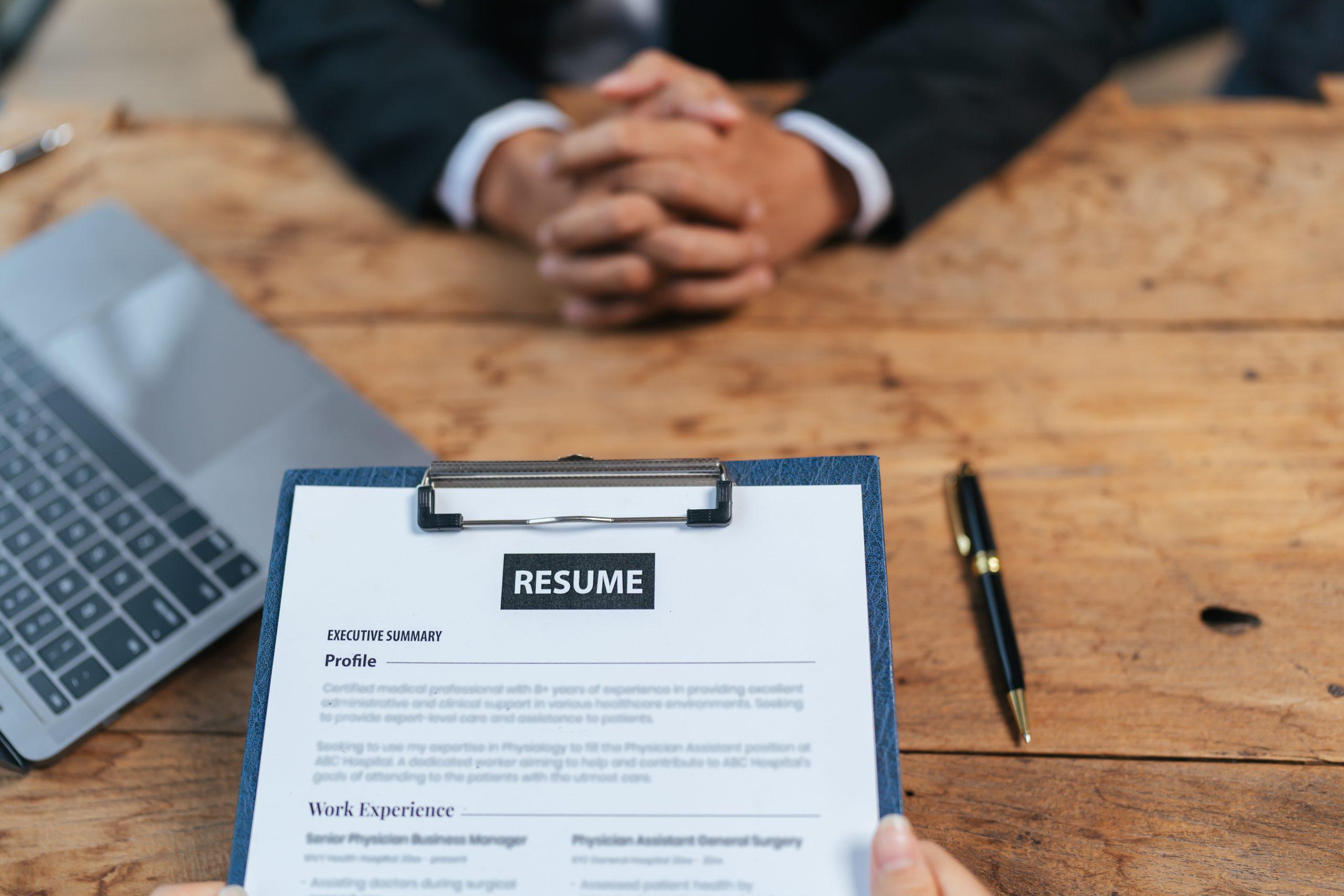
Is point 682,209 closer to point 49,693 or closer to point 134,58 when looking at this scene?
point 49,693

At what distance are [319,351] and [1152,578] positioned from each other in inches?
26.3

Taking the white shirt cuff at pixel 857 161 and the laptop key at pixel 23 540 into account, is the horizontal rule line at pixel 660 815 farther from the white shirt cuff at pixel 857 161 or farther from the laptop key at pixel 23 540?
the white shirt cuff at pixel 857 161

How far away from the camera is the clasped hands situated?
2.43 ft

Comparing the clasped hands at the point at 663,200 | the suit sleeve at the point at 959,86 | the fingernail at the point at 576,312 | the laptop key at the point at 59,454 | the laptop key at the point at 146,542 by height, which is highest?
the suit sleeve at the point at 959,86

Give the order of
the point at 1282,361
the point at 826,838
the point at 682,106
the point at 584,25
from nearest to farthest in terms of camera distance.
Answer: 1. the point at 826,838
2. the point at 1282,361
3. the point at 682,106
4. the point at 584,25

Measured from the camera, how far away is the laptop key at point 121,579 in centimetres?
57

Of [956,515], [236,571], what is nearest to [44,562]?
[236,571]

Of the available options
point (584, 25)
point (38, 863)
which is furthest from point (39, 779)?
point (584, 25)

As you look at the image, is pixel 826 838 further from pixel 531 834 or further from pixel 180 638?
pixel 180 638

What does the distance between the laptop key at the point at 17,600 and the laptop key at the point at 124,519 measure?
0.20ft

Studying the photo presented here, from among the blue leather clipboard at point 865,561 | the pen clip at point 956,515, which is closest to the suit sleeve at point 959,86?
the pen clip at point 956,515

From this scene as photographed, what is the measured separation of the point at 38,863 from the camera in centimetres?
51

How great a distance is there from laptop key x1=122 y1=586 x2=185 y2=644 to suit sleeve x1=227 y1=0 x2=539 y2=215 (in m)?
0.42

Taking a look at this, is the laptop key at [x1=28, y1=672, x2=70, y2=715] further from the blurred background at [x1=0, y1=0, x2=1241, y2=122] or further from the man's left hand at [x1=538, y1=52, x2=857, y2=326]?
the blurred background at [x1=0, y1=0, x2=1241, y2=122]
